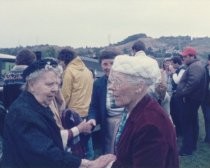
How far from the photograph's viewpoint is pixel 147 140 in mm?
Answer: 2492

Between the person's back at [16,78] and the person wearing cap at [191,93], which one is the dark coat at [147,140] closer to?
the person's back at [16,78]

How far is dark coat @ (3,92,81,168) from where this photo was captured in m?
2.90

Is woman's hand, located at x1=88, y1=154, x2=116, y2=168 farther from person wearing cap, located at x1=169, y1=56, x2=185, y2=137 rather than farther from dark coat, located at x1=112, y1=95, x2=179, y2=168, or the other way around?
person wearing cap, located at x1=169, y1=56, x2=185, y2=137

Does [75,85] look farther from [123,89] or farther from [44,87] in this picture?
[123,89]

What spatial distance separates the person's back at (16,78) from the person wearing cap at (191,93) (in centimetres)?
253

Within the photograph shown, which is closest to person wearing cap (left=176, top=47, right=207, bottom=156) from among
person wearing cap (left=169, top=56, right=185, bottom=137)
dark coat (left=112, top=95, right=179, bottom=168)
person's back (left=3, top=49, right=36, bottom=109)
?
person wearing cap (left=169, top=56, right=185, bottom=137)

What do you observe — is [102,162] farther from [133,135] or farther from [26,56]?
[26,56]

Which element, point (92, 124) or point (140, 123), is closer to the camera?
point (140, 123)

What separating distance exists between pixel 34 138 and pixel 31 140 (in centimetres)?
2

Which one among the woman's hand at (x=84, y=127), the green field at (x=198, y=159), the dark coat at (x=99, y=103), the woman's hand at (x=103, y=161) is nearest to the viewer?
the woman's hand at (x=103, y=161)

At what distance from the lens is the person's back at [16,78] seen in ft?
19.4

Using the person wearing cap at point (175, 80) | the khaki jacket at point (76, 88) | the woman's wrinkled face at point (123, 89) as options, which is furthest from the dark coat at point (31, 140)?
the person wearing cap at point (175, 80)

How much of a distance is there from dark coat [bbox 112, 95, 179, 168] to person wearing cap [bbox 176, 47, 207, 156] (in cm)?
443

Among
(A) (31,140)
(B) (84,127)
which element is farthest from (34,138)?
(B) (84,127)
